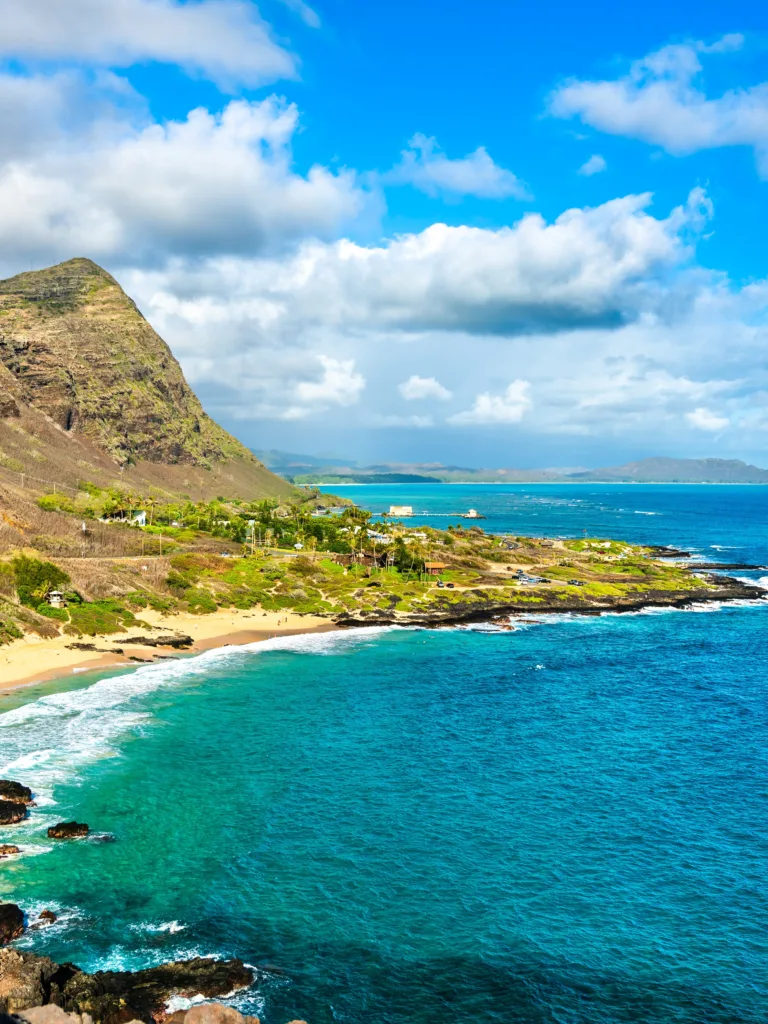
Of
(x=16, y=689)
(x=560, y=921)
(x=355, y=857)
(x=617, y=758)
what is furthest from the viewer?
(x=16, y=689)

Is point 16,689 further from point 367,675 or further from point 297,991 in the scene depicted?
point 297,991

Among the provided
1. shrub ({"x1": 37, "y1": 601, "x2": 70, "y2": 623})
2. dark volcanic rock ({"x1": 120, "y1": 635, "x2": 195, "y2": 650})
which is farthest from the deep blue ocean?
shrub ({"x1": 37, "y1": 601, "x2": 70, "y2": 623})

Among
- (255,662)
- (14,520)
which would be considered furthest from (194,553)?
(255,662)

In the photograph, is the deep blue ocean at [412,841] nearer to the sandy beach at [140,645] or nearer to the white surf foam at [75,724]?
the white surf foam at [75,724]

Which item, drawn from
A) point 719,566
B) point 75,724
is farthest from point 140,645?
point 719,566

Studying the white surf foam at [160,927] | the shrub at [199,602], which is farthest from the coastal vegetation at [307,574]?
the white surf foam at [160,927]

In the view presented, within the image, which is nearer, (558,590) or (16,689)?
(16,689)

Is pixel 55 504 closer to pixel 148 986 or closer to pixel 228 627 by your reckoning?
pixel 228 627
